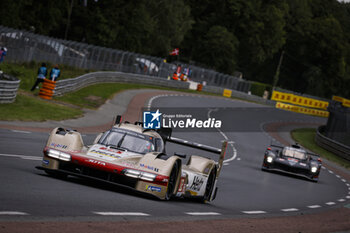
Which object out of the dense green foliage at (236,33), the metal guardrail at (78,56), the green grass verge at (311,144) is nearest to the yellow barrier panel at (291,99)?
the metal guardrail at (78,56)

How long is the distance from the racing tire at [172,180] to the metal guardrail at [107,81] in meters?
24.9

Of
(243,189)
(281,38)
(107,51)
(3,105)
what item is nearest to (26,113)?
(3,105)

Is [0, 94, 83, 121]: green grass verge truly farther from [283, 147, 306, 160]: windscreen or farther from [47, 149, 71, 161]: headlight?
[47, 149, 71, 161]: headlight

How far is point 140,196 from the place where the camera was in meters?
11.9

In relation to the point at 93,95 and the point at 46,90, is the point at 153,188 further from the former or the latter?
the point at 93,95

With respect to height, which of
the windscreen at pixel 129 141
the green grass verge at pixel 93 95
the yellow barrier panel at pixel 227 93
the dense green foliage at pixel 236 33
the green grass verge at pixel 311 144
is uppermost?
the dense green foliage at pixel 236 33

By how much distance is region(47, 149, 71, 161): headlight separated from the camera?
36.7 feet

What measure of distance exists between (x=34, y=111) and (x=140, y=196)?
16.3 m

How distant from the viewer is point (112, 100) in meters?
42.5

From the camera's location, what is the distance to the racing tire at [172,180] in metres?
11.7

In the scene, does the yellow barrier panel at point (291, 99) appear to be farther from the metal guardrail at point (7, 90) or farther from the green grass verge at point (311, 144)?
the metal guardrail at point (7, 90)

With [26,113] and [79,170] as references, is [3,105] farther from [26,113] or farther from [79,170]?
[79,170]

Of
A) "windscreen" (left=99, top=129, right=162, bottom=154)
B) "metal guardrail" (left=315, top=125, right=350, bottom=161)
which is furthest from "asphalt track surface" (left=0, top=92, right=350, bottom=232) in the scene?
"metal guardrail" (left=315, top=125, right=350, bottom=161)

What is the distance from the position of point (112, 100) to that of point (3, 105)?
54.2 ft
